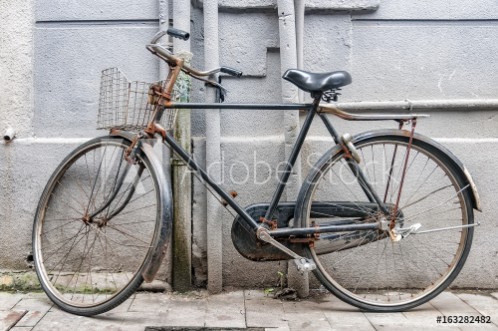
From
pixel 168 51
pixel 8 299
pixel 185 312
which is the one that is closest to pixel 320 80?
pixel 168 51

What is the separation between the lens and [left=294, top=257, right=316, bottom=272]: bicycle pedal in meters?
3.21

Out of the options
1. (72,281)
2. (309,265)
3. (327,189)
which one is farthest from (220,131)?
(72,281)

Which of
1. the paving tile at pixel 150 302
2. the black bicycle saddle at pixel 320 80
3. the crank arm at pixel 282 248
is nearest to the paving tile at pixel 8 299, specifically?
the paving tile at pixel 150 302

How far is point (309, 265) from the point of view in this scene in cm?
323

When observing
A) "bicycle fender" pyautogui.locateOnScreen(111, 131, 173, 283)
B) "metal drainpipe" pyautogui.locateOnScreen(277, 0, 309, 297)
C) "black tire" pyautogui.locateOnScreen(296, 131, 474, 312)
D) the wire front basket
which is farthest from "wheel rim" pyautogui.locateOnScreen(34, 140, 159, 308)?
"black tire" pyautogui.locateOnScreen(296, 131, 474, 312)

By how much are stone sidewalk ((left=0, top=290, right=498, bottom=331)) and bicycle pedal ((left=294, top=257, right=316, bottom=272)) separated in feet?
0.98

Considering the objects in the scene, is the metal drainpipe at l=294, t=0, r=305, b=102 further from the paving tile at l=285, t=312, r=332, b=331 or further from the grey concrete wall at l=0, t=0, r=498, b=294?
the paving tile at l=285, t=312, r=332, b=331

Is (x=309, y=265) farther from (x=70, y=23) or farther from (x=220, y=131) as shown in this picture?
(x=70, y=23)

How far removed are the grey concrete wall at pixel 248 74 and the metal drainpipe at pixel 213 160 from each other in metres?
0.12

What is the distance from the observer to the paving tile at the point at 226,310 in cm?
316

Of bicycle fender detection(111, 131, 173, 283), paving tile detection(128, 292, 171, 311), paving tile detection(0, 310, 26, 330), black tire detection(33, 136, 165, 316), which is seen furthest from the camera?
black tire detection(33, 136, 165, 316)

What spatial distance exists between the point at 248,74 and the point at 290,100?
0.40 meters

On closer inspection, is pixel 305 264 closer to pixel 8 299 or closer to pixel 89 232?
pixel 89 232

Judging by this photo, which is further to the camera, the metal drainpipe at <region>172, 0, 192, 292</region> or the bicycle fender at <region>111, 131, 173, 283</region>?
the metal drainpipe at <region>172, 0, 192, 292</region>
